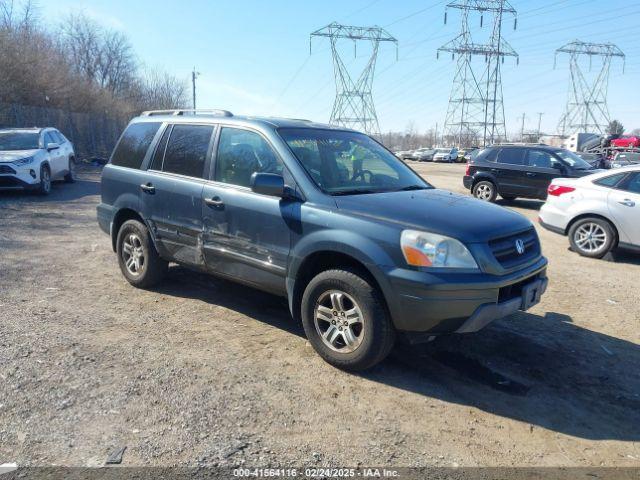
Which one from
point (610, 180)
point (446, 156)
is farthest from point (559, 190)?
point (446, 156)

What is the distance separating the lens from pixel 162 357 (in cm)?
411

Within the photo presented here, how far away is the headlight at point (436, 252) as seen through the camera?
11.6 feet

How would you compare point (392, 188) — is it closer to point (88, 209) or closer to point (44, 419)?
point (44, 419)

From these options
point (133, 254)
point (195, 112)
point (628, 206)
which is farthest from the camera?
point (628, 206)

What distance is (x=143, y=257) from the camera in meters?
5.66

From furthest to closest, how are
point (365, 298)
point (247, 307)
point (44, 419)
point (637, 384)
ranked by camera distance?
point (247, 307), point (637, 384), point (365, 298), point (44, 419)

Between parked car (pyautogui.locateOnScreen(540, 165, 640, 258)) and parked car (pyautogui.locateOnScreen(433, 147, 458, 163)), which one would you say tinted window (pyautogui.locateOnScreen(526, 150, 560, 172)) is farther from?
parked car (pyautogui.locateOnScreen(433, 147, 458, 163))

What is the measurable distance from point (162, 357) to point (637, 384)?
12.2ft

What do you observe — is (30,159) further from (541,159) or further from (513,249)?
(541,159)

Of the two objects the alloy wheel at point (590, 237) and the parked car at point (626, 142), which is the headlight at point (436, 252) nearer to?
the alloy wheel at point (590, 237)

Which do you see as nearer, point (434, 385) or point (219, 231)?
point (434, 385)

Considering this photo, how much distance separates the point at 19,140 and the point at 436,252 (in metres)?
13.2

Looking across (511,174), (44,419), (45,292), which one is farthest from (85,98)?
(44,419)

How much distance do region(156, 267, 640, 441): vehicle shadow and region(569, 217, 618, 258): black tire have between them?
3.33 m
